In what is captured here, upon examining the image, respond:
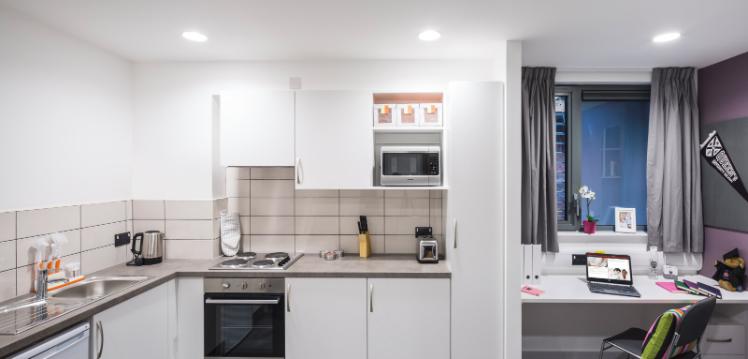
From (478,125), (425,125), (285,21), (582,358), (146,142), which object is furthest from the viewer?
(582,358)

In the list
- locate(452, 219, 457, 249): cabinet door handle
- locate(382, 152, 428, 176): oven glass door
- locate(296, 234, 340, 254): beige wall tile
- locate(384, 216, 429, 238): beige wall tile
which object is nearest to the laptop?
locate(452, 219, 457, 249): cabinet door handle

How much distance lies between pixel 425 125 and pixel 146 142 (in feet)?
7.37

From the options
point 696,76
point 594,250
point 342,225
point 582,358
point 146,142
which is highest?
point 696,76

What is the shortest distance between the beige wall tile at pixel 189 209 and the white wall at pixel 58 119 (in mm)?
361

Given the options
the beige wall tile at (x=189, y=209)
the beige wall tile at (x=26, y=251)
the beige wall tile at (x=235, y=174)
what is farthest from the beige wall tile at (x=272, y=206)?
the beige wall tile at (x=26, y=251)

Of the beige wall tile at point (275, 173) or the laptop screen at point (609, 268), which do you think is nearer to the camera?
the laptop screen at point (609, 268)

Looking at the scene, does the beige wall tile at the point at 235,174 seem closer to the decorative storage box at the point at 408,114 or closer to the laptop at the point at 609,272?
the decorative storage box at the point at 408,114

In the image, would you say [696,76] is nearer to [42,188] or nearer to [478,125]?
[478,125]

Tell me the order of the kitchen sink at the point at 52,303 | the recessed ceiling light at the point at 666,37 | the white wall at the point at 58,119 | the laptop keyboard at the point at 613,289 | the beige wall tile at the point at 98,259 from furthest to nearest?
the laptop keyboard at the point at 613,289
the beige wall tile at the point at 98,259
the recessed ceiling light at the point at 666,37
the white wall at the point at 58,119
the kitchen sink at the point at 52,303

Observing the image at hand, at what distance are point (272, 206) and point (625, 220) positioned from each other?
122 inches

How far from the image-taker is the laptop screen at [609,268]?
269cm

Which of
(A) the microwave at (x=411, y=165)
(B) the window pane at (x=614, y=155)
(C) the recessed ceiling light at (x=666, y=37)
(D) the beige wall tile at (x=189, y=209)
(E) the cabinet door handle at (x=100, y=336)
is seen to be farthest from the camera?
(B) the window pane at (x=614, y=155)

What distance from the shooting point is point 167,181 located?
2816 millimetres

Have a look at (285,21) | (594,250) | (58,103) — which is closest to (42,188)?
(58,103)
